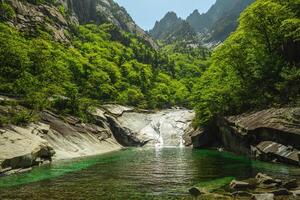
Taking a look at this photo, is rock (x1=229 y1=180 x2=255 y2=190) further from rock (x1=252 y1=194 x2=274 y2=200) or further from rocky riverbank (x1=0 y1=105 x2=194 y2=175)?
rocky riverbank (x1=0 y1=105 x2=194 y2=175)

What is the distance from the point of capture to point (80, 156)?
5678 centimetres

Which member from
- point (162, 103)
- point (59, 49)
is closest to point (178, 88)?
point (162, 103)

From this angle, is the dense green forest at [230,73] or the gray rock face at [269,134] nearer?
the gray rock face at [269,134]

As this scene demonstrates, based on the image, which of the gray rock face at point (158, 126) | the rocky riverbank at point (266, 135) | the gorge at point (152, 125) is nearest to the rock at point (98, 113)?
the gorge at point (152, 125)

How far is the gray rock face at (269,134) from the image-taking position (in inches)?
1582

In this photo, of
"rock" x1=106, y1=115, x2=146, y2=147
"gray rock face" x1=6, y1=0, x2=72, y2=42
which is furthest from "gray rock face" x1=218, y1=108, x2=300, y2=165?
"gray rock face" x1=6, y1=0, x2=72, y2=42

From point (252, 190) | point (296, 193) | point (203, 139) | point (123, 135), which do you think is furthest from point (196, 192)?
point (123, 135)

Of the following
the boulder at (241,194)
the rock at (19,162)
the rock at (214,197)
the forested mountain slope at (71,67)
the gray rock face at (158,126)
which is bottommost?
the rock at (214,197)

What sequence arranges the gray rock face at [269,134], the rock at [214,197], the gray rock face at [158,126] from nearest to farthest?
the rock at [214,197] → the gray rock face at [269,134] → the gray rock face at [158,126]

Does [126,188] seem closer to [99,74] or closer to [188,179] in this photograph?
[188,179]

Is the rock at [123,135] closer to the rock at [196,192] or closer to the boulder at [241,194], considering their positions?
the rock at [196,192]

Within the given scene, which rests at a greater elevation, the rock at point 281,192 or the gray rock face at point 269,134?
the gray rock face at point 269,134

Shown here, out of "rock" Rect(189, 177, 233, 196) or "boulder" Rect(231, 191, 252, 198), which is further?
"rock" Rect(189, 177, 233, 196)

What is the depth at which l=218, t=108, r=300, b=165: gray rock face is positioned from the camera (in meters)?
40.2
